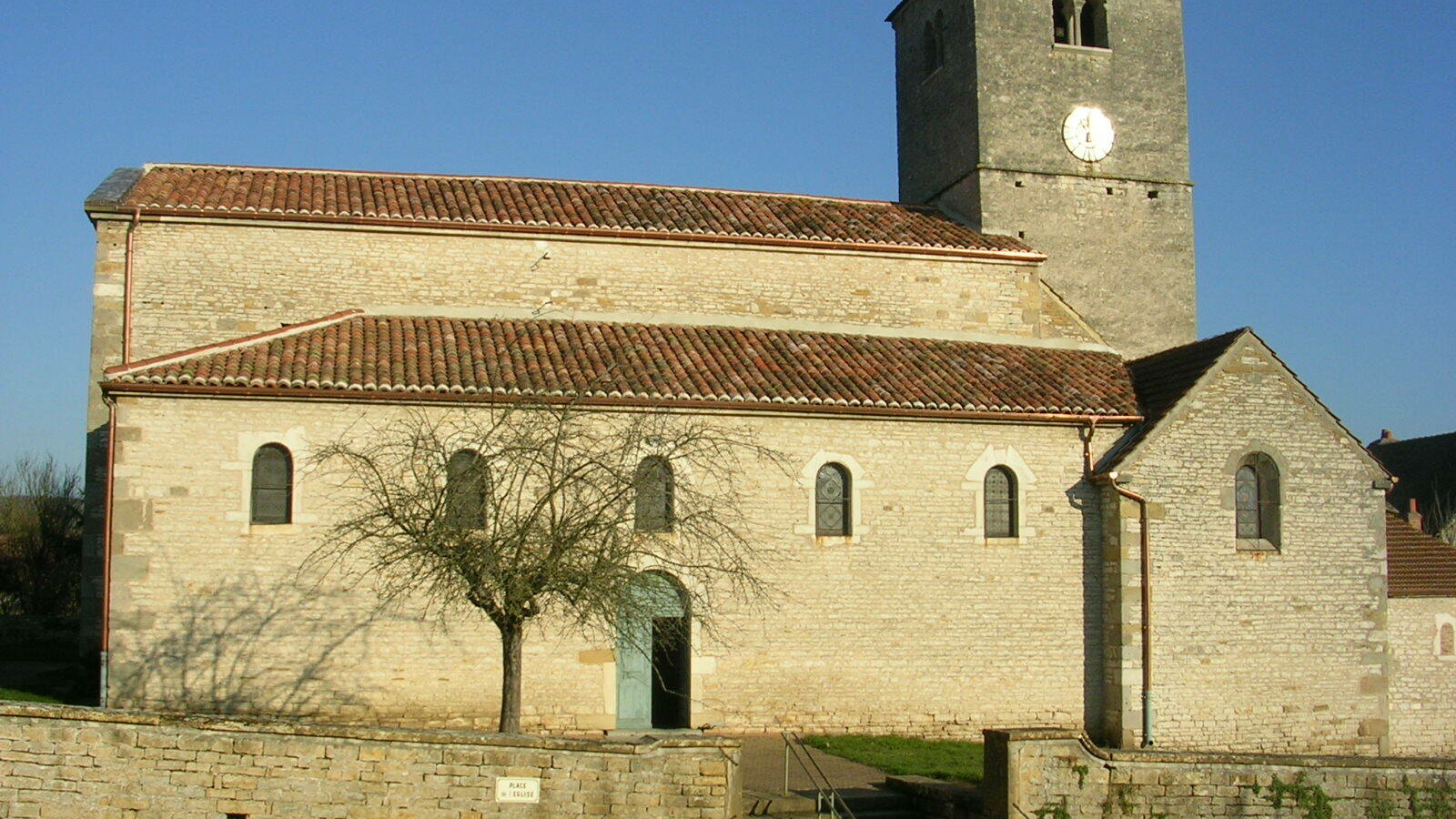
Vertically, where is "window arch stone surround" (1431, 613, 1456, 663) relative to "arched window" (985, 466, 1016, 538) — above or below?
below

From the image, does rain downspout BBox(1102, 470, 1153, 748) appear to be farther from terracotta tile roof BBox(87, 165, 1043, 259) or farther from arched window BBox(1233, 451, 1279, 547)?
terracotta tile roof BBox(87, 165, 1043, 259)

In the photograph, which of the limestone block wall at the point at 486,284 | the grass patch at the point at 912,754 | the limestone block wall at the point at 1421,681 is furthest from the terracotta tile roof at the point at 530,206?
the limestone block wall at the point at 1421,681

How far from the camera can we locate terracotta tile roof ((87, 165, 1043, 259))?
64.5ft

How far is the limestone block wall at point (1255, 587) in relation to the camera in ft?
60.3

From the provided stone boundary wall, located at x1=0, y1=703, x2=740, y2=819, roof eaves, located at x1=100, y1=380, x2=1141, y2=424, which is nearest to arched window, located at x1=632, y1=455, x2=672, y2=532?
roof eaves, located at x1=100, y1=380, x2=1141, y2=424

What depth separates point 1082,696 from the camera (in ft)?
61.0

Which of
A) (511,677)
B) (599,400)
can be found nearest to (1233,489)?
(599,400)

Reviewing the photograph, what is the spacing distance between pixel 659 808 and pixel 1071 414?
9128 mm

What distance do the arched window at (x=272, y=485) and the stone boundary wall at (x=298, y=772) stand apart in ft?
16.5

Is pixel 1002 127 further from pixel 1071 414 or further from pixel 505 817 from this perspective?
pixel 505 817

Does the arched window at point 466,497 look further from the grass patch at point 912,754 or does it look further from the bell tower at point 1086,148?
the bell tower at point 1086,148

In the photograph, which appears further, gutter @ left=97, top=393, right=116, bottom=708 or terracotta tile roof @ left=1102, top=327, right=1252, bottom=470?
terracotta tile roof @ left=1102, top=327, right=1252, bottom=470

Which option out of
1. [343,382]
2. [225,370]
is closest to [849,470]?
[343,382]

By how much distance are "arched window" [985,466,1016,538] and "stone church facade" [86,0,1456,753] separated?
50 millimetres
